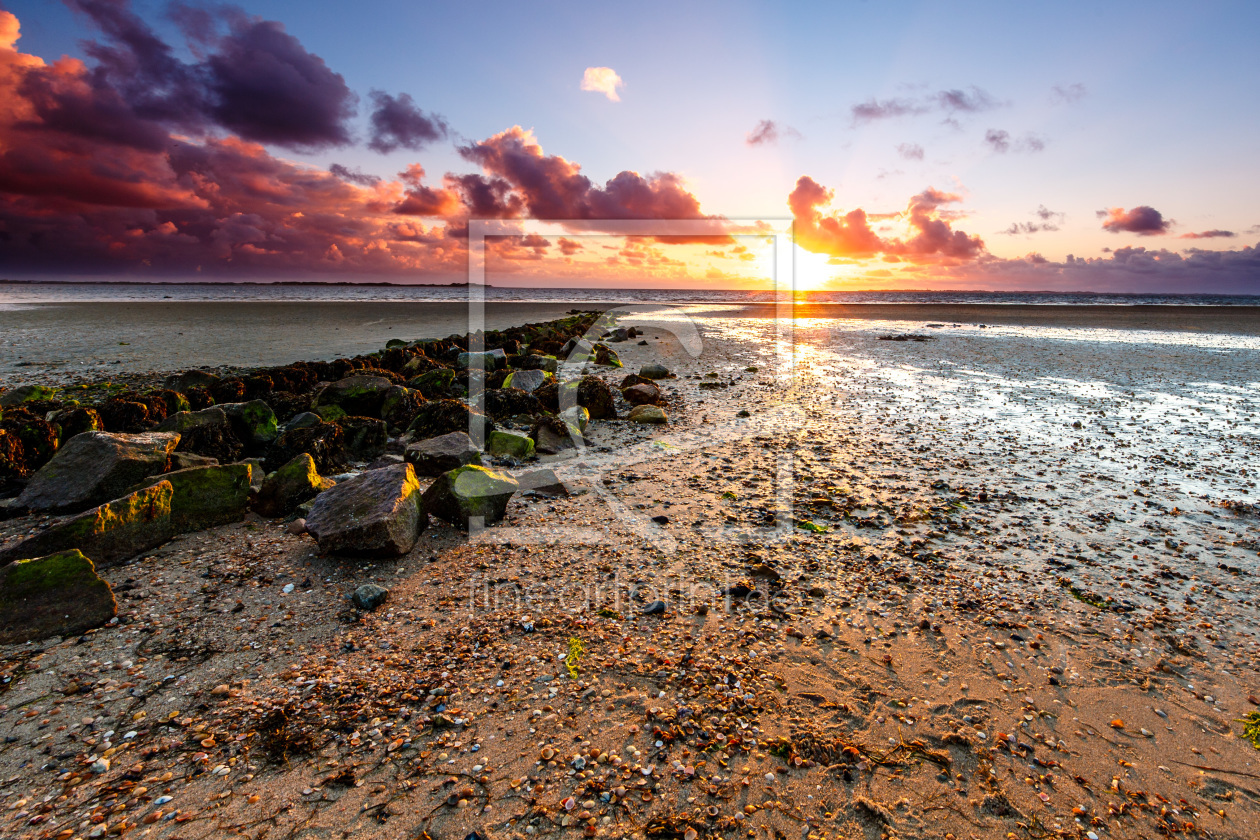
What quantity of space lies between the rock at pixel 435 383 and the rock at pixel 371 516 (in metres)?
6.07

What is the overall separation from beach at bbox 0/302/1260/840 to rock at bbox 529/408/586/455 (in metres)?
0.85

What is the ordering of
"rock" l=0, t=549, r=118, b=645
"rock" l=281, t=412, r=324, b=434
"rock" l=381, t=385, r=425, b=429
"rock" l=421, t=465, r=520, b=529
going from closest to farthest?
"rock" l=0, t=549, r=118, b=645 → "rock" l=421, t=465, r=520, b=529 → "rock" l=281, t=412, r=324, b=434 → "rock" l=381, t=385, r=425, b=429

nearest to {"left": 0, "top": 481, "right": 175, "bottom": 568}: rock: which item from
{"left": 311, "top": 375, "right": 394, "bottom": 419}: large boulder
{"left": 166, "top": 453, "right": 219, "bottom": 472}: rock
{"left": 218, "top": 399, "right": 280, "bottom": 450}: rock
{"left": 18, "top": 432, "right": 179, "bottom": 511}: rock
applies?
{"left": 18, "top": 432, "right": 179, "bottom": 511}: rock

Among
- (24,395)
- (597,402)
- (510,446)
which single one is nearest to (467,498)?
(510,446)

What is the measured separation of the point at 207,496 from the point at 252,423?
105 inches

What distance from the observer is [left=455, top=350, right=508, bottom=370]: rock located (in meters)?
13.3

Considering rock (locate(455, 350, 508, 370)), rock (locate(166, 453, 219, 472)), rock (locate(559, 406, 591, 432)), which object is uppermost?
rock (locate(455, 350, 508, 370))

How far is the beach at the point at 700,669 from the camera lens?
8.20ft

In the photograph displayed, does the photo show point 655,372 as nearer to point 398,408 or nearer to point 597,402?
point 597,402

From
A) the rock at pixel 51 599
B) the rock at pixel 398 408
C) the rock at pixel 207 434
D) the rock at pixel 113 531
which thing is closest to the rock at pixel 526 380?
the rock at pixel 398 408

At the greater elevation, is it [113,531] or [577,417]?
[577,417]

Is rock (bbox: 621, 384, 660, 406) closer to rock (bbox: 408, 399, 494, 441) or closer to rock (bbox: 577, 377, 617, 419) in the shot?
rock (bbox: 577, 377, 617, 419)

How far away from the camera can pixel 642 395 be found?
33.8 ft

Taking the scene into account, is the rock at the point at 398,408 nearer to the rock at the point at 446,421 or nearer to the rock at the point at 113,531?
the rock at the point at 446,421
